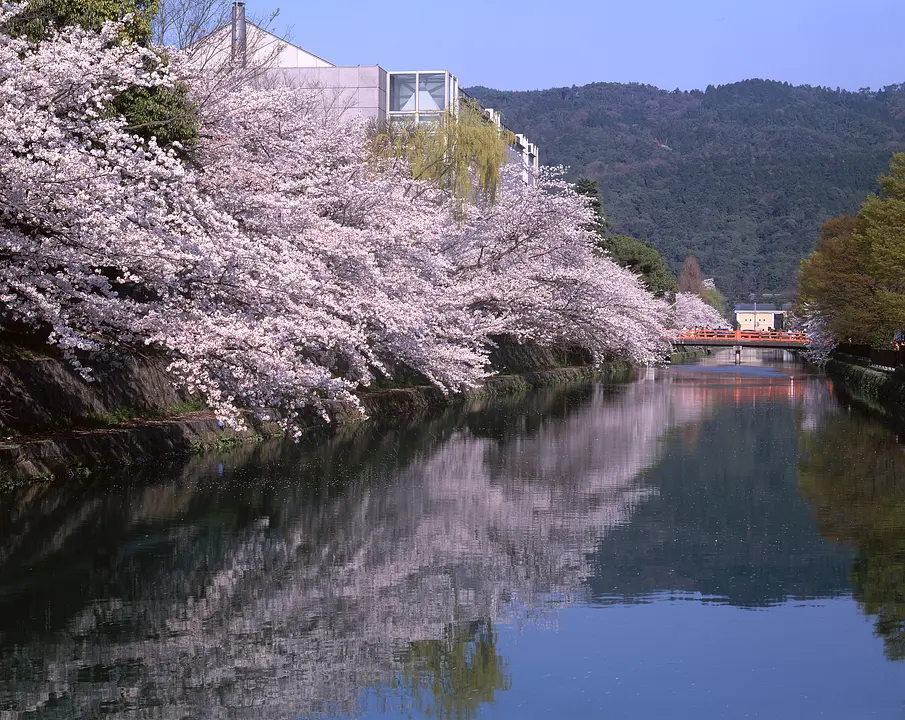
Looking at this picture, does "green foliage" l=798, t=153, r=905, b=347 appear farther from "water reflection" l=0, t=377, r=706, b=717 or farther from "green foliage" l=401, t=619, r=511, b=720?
"green foliage" l=401, t=619, r=511, b=720

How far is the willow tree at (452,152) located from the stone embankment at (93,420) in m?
16.6

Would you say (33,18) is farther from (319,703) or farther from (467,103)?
(467,103)

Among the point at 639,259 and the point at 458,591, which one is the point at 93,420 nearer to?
the point at 458,591

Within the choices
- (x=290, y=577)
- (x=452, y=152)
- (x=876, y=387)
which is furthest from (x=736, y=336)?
(x=290, y=577)

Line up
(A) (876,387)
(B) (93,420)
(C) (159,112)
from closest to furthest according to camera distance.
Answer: (B) (93,420) → (C) (159,112) → (A) (876,387)

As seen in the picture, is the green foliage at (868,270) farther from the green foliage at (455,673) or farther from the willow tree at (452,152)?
the green foliage at (455,673)

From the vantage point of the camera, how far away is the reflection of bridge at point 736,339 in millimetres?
116875

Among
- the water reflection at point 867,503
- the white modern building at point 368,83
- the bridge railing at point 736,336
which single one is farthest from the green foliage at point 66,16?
the bridge railing at point 736,336

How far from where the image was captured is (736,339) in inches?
5034

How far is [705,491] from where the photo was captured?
18516 millimetres

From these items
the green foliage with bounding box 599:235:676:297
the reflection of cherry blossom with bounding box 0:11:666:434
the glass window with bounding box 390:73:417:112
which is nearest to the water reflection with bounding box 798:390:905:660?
the reflection of cherry blossom with bounding box 0:11:666:434

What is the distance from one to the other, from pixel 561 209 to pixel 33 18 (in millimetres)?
29915

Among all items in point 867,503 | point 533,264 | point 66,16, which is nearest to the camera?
point 867,503

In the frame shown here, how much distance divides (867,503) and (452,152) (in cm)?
3014
